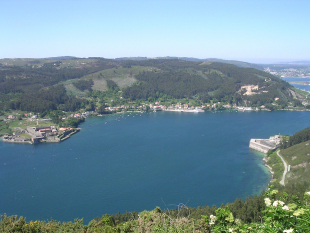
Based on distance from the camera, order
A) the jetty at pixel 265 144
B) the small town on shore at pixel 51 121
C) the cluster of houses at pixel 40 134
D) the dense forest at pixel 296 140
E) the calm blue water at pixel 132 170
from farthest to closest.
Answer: the small town on shore at pixel 51 121
the cluster of houses at pixel 40 134
the jetty at pixel 265 144
the dense forest at pixel 296 140
the calm blue water at pixel 132 170

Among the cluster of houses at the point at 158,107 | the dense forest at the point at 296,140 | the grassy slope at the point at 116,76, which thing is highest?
the grassy slope at the point at 116,76

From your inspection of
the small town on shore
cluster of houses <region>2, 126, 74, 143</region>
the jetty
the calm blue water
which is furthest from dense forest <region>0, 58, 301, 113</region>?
the jetty

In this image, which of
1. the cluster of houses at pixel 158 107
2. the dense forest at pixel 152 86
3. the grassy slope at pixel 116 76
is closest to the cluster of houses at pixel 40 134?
the dense forest at pixel 152 86

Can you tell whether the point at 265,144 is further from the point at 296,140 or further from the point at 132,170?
the point at 132,170

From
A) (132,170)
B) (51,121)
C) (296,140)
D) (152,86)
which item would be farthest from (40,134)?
(152,86)

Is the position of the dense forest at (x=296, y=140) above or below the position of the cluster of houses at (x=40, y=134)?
above

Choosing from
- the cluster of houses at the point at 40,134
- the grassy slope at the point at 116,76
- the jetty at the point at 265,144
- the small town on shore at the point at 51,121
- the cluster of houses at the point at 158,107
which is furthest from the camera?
the grassy slope at the point at 116,76

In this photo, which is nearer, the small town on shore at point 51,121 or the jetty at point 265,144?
the jetty at point 265,144

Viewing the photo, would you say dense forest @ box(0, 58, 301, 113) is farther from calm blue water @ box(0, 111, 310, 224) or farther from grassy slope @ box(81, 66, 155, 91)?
calm blue water @ box(0, 111, 310, 224)

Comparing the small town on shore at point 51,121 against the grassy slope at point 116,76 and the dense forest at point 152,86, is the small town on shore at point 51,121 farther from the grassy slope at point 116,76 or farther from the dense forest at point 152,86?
the grassy slope at point 116,76
